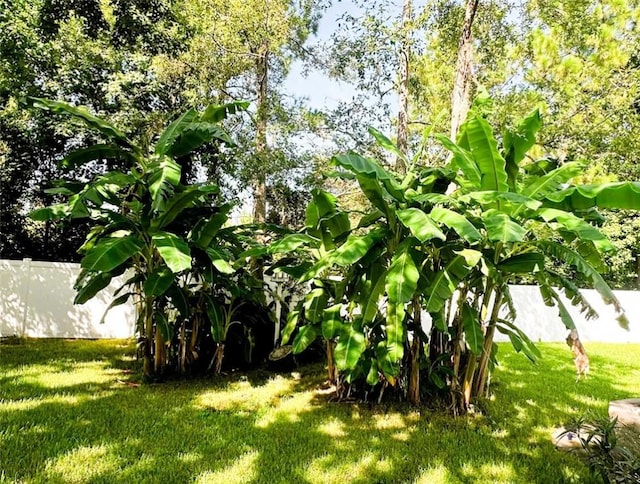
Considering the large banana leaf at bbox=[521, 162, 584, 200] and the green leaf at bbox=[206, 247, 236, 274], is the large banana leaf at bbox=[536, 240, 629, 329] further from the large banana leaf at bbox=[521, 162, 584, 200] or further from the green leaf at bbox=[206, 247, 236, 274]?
the green leaf at bbox=[206, 247, 236, 274]

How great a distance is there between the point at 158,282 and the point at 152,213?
2.29ft

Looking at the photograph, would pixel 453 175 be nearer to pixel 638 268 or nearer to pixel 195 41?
pixel 195 41

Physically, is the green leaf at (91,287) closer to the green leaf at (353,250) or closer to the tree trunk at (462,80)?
the green leaf at (353,250)

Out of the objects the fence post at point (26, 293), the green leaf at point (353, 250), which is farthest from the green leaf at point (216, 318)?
the fence post at point (26, 293)

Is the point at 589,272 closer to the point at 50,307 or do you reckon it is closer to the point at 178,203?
the point at 178,203

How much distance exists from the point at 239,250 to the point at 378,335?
7.11ft

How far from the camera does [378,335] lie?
3932mm

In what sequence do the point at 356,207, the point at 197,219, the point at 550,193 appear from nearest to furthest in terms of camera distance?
the point at 550,193 → the point at 197,219 → the point at 356,207

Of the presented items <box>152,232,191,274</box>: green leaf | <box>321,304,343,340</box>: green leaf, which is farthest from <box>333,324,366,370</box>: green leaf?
<box>152,232,191,274</box>: green leaf

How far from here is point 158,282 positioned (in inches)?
154

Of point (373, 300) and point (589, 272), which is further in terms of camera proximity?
point (373, 300)

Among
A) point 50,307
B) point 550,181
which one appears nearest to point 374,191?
point 550,181

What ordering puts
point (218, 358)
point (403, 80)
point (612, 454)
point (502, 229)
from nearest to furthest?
point (612, 454)
point (502, 229)
point (218, 358)
point (403, 80)

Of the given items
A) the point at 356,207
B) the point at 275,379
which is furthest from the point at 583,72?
the point at 275,379
